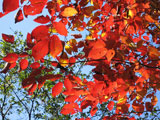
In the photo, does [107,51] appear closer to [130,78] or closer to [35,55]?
[35,55]

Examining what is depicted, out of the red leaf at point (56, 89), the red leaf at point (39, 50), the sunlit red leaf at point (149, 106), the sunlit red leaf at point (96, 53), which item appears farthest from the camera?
the sunlit red leaf at point (149, 106)

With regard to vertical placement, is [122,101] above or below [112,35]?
below

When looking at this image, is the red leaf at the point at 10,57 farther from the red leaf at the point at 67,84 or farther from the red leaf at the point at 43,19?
the red leaf at the point at 67,84

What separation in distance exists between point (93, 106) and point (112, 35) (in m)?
1.11

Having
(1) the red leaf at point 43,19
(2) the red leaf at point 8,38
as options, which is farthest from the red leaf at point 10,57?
(1) the red leaf at point 43,19

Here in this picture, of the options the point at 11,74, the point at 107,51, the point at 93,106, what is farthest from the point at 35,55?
the point at 11,74

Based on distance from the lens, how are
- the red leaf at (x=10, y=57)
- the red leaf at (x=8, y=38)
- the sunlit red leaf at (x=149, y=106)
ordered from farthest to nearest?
the sunlit red leaf at (x=149, y=106)
the red leaf at (x=8, y=38)
the red leaf at (x=10, y=57)

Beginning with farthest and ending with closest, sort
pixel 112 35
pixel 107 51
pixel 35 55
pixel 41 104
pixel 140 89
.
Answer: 1. pixel 41 104
2. pixel 140 89
3. pixel 112 35
4. pixel 107 51
5. pixel 35 55

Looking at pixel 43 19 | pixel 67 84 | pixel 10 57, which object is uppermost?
pixel 43 19

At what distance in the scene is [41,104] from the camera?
9648 millimetres

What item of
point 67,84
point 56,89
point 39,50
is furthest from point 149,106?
point 39,50

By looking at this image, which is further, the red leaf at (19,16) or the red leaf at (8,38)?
the red leaf at (8,38)

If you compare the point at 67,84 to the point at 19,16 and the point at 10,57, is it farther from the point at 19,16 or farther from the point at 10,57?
the point at 19,16

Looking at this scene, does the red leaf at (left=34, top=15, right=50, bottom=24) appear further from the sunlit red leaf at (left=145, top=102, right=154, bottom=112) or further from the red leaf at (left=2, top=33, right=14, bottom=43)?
the sunlit red leaf at (left=145, top=102, right=154, bottom=112)
